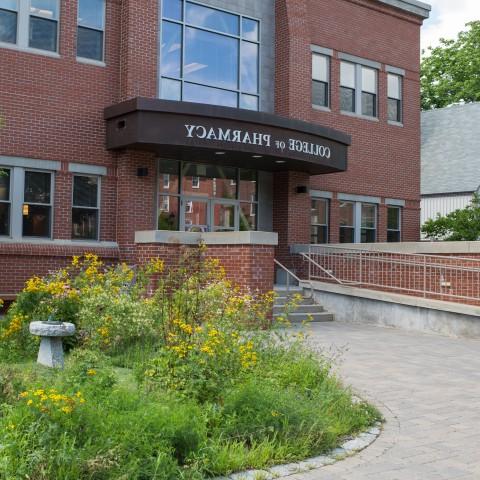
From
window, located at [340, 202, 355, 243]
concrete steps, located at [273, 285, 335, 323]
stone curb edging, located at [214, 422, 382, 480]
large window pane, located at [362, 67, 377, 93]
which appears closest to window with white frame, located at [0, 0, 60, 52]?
concrete steps, located at [273, 285, 335, 323]

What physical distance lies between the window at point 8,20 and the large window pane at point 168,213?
5253 millimetres

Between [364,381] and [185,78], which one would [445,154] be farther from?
[364,381]

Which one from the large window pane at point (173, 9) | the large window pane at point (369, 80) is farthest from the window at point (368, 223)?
the large window pane at point (173, 9)

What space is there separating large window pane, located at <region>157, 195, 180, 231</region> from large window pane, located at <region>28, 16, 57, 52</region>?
4.59m

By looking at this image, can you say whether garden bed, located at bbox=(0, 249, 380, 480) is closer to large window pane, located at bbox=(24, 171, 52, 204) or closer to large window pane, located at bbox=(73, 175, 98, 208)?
large window pane, located at bbox=(24, 171, 52, 204)

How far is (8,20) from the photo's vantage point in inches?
607

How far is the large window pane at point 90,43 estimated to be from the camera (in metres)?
16.5

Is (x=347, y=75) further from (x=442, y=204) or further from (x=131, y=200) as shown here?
(x=442, y=204)

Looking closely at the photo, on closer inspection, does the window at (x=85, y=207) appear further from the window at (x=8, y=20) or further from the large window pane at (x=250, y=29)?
the large window pane at (x=250, y=29)

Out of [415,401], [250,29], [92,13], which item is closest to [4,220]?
[92,13]

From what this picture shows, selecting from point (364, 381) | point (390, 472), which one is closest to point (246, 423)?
point (390, 472)

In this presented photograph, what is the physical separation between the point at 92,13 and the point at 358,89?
9.45 metres

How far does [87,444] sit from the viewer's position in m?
4.64

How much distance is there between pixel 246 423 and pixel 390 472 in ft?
4.07
